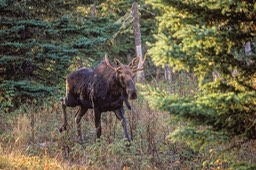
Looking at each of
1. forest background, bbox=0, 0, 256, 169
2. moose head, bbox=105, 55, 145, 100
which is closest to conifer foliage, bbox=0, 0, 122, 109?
forest background, bbox=0, 0, 256, 169

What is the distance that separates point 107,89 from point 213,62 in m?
5.47

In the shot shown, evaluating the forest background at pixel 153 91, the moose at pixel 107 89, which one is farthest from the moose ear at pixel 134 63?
the forest background at pixel 153 91

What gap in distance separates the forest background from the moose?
489mm

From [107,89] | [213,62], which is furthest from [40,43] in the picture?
[213,62]

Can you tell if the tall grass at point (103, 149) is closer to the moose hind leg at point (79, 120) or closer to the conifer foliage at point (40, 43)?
the moose hind leg at point (79, 120)

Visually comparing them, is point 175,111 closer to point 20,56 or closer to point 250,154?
point 250,154

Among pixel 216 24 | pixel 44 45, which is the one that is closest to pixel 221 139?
pixel 216 24

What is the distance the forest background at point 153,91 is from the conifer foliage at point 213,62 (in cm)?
1

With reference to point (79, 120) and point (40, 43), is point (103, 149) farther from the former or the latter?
point (40, 43)

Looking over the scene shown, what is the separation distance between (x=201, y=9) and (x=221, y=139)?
1331 mm

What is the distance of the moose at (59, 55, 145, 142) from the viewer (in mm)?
9094

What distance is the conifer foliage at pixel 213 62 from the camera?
3.94 meters

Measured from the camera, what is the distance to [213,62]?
13.8 feet

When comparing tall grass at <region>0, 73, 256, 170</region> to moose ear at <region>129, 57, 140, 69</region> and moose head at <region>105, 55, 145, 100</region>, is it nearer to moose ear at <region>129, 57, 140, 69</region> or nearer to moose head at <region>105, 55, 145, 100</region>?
moose head at <region>105, 55, 145, 100</region>
